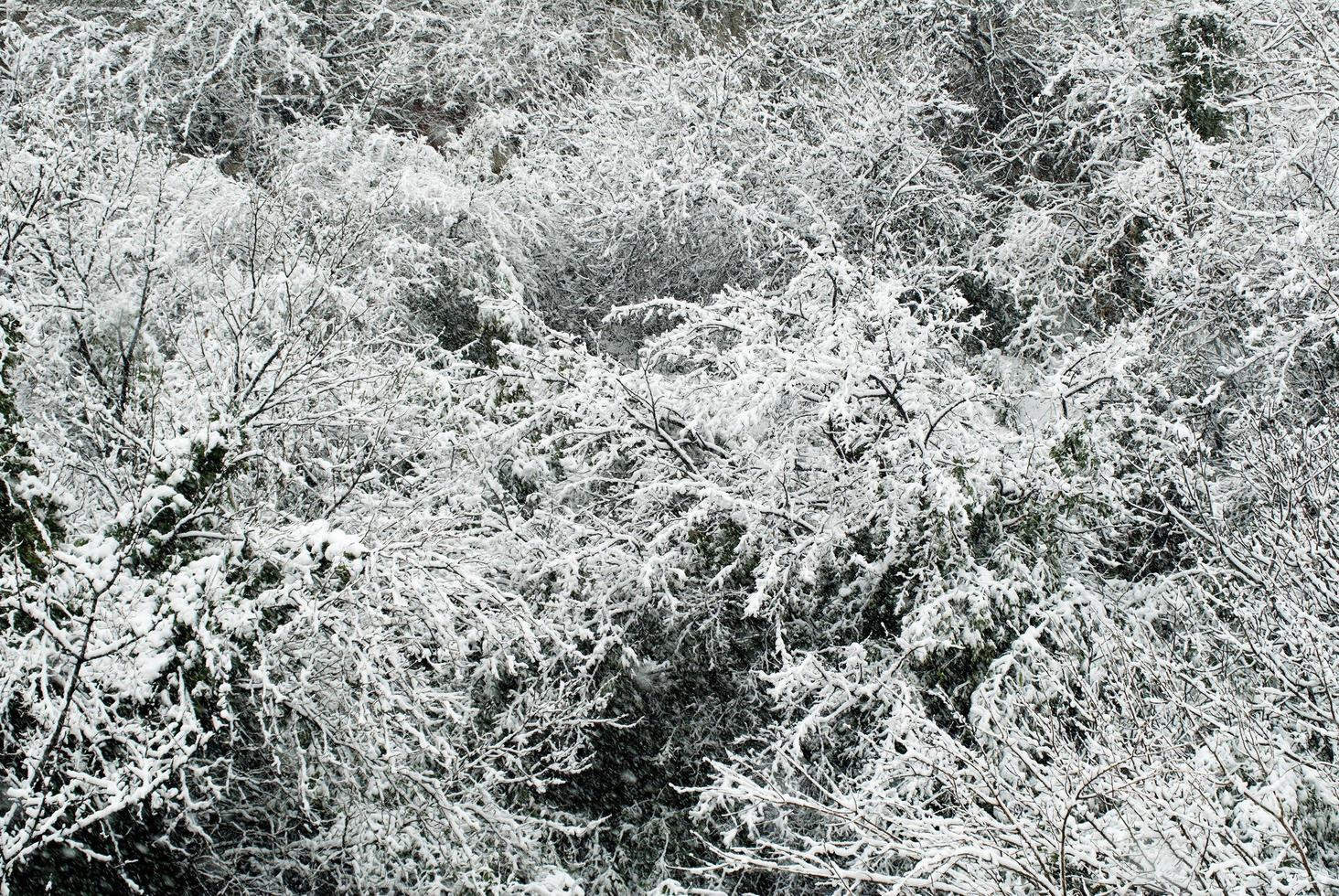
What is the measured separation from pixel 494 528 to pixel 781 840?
2.91 m

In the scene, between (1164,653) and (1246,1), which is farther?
(1246,1)

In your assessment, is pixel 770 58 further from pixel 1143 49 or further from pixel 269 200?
pixel 269 200

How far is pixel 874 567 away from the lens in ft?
18.8

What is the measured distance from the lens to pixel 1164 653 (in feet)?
15.5

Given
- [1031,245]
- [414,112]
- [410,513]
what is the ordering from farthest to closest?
[414,112] → [1031,245] → [410,513]

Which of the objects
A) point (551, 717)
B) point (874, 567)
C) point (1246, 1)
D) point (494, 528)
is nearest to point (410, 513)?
point (494, 528)

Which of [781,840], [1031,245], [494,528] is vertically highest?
[1031,245]

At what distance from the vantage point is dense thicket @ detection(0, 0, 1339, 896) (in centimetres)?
393

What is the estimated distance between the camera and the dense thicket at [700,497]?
3.93 metres

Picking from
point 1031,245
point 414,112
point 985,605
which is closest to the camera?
point 985,605

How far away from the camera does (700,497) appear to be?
643 cm

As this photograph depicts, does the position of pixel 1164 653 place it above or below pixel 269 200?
below

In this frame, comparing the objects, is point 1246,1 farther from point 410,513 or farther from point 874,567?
point 410,513

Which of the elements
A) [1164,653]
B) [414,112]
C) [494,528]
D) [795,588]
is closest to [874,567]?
[795,588]
